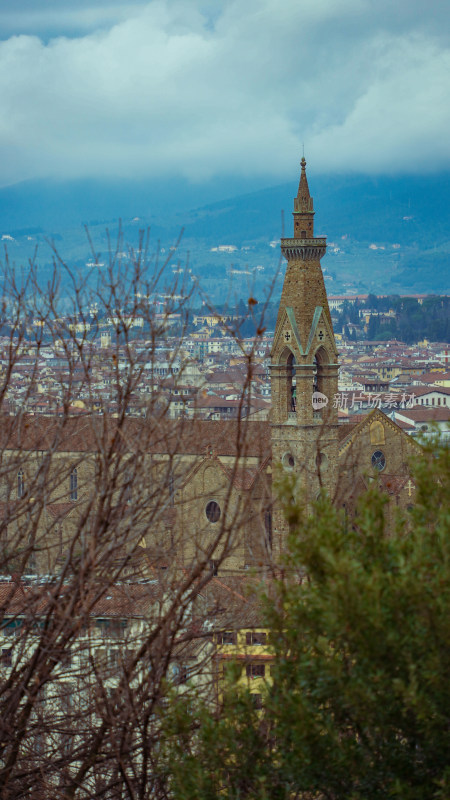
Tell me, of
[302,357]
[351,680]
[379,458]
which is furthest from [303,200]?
[351,680]

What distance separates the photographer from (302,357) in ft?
109

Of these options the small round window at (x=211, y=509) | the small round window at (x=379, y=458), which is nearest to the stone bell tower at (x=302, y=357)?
the small round window at (x=211, y=509)

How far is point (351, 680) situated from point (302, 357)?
24831mm

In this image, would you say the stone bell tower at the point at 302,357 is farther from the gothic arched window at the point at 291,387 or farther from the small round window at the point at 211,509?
the small round window at the point at 211,509

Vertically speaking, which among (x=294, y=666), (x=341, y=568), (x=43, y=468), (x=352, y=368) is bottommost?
(x=294, y=666)

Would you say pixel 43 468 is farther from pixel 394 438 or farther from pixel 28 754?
pixel 394 438

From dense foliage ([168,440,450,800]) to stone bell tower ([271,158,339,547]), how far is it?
920 inches

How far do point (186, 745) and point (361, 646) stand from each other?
6.00 ft

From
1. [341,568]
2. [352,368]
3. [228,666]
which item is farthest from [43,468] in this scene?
[352,368]

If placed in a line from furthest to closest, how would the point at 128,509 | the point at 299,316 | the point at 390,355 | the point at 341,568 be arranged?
the point at 390,355 < the point at 299,316 < the point at 128,509 < the point at 341,568

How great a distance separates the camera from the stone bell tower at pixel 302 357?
33094 millimetres

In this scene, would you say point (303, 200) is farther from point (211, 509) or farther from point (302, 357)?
point (211, 509)

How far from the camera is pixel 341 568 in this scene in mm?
8375

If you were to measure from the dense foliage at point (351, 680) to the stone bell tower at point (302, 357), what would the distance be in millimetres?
23369
